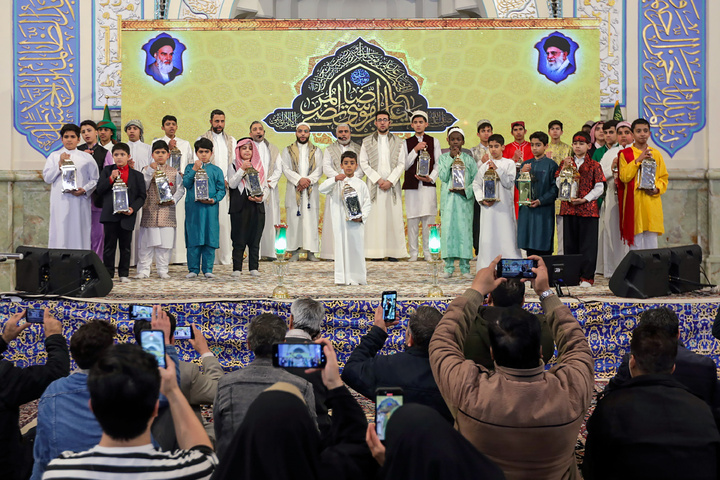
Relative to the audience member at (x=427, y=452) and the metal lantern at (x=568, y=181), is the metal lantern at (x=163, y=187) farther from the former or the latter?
the audience member at (x=427, y=452)

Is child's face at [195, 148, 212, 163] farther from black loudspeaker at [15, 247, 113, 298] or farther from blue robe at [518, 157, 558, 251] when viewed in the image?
blue robe at [518, 157, 558, 251]

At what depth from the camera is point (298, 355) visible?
2.12 metres

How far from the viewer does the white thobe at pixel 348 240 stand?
6.91 metres

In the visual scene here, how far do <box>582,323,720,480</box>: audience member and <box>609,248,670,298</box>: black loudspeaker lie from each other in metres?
3.51

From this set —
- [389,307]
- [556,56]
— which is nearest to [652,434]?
[389,307]

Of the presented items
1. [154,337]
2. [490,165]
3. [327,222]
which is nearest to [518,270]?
[154,337]

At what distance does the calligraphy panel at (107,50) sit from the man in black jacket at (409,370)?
7.73 m

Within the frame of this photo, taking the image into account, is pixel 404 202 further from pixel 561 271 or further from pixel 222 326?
pixel 222 326

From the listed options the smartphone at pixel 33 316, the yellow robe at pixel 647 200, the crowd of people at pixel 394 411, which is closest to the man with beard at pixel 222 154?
the yellow robe at pixel 647 200

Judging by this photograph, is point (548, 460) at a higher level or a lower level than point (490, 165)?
lower

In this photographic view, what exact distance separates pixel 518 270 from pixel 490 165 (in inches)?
161

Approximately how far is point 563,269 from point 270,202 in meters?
3.91

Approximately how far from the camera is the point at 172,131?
8.45 m

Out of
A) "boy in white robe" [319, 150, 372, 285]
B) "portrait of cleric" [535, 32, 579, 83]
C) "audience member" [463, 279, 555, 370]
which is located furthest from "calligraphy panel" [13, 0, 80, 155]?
"audience member" [463, 279, 555, 370]
